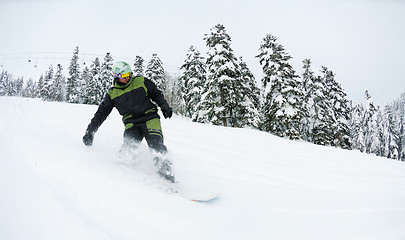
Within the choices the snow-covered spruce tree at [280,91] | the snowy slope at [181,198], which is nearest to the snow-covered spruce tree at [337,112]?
the snow-covered spruce tree at [280,91]

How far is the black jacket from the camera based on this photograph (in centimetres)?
332

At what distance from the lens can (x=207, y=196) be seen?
311cm

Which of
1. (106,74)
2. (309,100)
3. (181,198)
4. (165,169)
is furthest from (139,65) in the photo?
(181,198)

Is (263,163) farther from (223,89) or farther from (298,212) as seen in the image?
(223,89)

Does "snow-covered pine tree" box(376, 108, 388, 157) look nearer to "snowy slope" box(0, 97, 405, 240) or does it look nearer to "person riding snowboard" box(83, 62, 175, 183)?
"snowy slope" box(0, 97, 405, 240)

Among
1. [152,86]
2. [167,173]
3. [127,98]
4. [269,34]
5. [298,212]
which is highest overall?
[269,34]

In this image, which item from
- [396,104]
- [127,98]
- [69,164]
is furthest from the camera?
[396,104]

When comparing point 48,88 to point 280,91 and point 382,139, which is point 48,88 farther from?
point 382,139

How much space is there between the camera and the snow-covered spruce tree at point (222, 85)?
16.3 meters

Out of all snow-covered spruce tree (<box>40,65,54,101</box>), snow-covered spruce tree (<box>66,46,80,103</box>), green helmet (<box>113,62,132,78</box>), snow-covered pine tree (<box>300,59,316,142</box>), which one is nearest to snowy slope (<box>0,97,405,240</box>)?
green helmet (<box>113,62,132,78</box>)

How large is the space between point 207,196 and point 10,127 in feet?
13.0

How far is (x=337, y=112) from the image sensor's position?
2209 centimetres

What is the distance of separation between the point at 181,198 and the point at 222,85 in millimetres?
14385

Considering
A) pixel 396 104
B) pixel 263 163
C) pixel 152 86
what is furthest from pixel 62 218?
pixel 396 104
